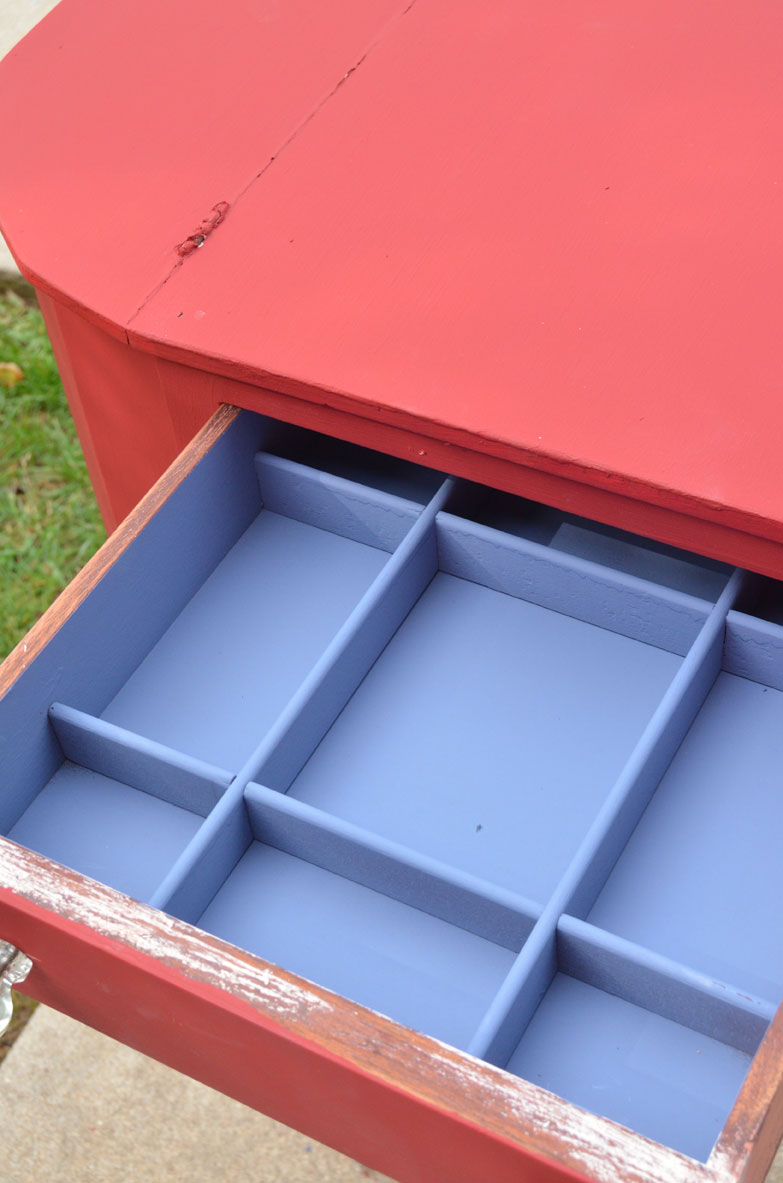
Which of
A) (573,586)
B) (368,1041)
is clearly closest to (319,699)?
(573,586)

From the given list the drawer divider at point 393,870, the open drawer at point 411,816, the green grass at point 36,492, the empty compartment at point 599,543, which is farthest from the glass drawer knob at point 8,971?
the green grass at point 36,492

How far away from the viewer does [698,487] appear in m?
1.15

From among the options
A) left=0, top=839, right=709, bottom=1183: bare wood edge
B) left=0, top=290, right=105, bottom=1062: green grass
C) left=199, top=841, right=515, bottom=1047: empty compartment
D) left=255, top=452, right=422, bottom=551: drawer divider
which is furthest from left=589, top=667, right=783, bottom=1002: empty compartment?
left=0, top=290, right=105, bottom=1062: green grass

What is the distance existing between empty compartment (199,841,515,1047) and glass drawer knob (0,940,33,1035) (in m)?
0.16

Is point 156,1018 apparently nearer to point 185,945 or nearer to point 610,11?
point 185,945

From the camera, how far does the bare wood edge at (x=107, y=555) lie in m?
1.19

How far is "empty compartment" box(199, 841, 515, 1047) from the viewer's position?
113 cm

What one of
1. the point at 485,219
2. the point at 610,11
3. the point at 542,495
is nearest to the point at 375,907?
the point at 542,495

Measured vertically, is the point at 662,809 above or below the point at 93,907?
above

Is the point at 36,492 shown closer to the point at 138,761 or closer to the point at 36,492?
the point at 36,492

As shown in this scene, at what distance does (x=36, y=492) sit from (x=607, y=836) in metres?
1.66

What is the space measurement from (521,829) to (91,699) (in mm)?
428

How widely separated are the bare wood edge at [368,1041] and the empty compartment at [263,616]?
28 centimetres

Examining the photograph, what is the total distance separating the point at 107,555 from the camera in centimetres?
126
